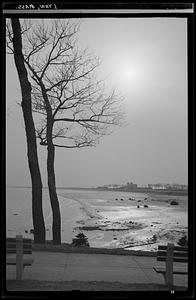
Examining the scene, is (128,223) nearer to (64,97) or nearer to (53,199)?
(53,199)

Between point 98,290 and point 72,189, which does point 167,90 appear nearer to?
point 72,189

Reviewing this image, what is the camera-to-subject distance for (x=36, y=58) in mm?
3740

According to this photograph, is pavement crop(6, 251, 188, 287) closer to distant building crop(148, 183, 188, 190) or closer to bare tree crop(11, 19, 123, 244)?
bare tree crop(11, 19, 123, 244)

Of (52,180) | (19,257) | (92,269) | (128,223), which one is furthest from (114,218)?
(19,257)

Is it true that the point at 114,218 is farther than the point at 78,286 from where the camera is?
Yes

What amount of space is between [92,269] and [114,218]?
444 millimetres

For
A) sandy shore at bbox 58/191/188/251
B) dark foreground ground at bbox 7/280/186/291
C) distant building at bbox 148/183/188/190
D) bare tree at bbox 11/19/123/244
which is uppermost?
bare tree at bbox 11/19/123/244

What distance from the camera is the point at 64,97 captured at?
150 inches

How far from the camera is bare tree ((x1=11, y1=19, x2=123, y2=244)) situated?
3.74 metres

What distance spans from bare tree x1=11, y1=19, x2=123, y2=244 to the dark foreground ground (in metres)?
0.37

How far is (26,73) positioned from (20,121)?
39cm

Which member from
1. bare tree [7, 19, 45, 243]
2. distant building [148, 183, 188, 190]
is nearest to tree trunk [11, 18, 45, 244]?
bare tree [7, 19, 45, 243]
